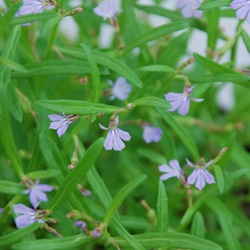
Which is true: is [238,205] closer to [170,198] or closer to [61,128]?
[170,198]

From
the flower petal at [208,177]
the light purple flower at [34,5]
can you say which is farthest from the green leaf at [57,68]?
the flower petal at [208,177]

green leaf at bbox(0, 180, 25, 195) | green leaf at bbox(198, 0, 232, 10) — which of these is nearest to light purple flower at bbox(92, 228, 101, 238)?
green leaf at bbox(0, 180, 25, 195)

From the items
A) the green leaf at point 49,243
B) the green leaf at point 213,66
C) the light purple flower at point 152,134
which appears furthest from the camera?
the light purple flower at point 152,134

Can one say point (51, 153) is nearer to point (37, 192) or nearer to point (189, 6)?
point (37, 192)

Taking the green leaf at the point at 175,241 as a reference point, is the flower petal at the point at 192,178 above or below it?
above

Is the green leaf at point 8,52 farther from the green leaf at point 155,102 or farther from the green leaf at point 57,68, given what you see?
the green leaf at point 155,102

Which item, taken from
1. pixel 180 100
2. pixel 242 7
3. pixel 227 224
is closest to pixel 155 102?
pixel 180 100

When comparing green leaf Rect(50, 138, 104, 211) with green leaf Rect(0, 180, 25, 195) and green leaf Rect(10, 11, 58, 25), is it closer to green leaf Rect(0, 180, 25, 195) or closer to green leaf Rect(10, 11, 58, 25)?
green leaf Rect(0, 180, 25, 195)
